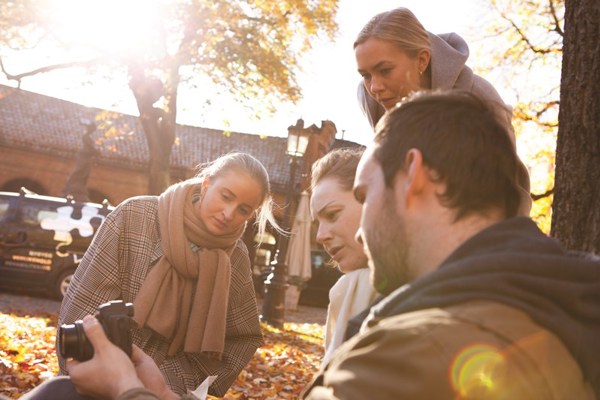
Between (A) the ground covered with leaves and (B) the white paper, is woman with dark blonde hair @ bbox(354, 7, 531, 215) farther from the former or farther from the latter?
(A) the ground covered with leaves

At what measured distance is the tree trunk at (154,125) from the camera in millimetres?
16641

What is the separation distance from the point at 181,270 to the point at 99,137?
34408 millimetres

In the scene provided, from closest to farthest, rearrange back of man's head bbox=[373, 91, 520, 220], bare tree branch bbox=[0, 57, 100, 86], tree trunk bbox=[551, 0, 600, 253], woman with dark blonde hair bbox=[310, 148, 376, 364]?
back of man's head bbox=[373, 91, 520, 220] < woman with dark blonde hair bbox=[310, 148, 376, 364] < tree trunk bbox=[551, 0, 600, 253] < bare tree branch bbox=[0, 57, 100, 86]

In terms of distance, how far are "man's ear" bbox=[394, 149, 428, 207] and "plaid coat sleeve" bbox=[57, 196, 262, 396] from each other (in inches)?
89.8

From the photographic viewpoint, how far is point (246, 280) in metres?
4.29

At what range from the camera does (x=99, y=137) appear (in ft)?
120

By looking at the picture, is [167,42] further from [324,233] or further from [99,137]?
[99,137]

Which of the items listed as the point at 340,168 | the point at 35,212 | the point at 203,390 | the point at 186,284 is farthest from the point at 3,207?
the point at 340,168

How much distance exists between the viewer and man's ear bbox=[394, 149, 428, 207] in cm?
171

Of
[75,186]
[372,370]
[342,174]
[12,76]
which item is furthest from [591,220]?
[75,186]

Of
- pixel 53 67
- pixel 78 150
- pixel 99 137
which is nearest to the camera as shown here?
pixel 53 67

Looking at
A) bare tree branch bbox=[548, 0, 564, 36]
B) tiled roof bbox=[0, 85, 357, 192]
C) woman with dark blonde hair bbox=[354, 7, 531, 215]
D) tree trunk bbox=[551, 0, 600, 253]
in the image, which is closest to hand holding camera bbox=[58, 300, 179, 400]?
woman with dark blonde hair bbox=[354, 7, 531, 215]

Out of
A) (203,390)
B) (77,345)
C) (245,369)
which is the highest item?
(77,345)

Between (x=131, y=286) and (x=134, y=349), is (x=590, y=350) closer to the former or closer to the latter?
(x=134, y=349)
